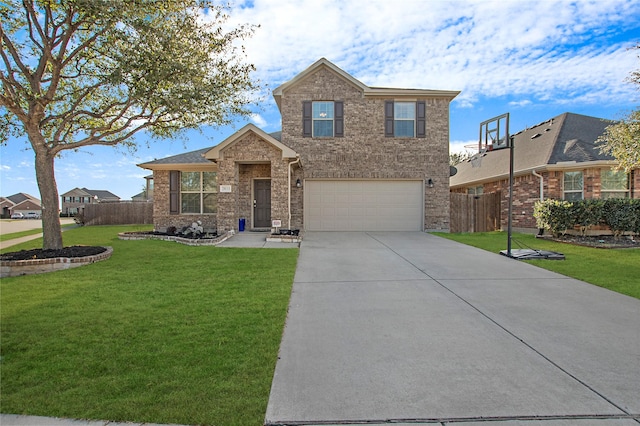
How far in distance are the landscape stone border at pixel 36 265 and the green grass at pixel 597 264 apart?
10.6 m

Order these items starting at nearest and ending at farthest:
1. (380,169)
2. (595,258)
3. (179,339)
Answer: (179,339) → (595,258) → (380,169)

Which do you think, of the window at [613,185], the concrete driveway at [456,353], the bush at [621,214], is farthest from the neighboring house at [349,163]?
the concrete driveway at [456,353]

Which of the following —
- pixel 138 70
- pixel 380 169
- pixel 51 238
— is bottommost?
pixel 51 238

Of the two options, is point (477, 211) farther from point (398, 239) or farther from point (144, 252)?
point (144, 252)

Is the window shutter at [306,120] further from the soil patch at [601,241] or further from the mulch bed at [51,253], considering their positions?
the soil patch at [601,241]

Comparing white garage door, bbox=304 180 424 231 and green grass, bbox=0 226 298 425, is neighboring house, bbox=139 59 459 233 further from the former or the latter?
green grass, bbox=0 226 298 425

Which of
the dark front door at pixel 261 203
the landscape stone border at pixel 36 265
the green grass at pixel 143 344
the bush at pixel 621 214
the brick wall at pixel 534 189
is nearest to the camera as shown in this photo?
the green grass at pixel 143 344

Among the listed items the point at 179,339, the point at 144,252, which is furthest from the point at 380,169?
the point at 179,339

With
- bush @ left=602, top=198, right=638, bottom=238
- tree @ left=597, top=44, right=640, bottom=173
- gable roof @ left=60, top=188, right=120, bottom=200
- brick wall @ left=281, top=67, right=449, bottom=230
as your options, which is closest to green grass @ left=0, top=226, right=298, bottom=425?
brick wall @ left=281, top=67, right=449, bottom=230

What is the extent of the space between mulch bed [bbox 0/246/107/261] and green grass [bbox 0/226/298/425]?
1.22m

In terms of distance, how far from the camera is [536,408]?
261 cm

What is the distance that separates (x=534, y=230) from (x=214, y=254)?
1378 cm

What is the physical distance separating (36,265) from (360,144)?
11.6 m

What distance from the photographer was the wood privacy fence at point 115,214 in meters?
23.6
